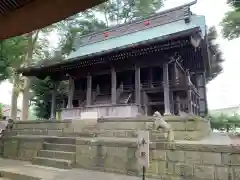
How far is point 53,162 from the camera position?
23.3 ft

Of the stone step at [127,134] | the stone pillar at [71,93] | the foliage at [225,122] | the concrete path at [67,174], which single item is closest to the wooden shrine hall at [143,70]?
the stone pillar at [71,93]

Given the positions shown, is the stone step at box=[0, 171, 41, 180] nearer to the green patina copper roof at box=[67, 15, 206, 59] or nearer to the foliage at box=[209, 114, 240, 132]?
the green patina copper roof at box=[67, 15, 206, 59]

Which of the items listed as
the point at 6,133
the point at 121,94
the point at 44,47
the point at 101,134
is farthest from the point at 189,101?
the point at 44,47

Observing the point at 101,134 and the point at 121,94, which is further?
the point at 121,94

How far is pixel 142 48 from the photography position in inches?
392

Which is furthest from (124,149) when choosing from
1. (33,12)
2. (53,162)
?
(33,12)

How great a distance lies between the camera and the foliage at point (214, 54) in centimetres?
1806

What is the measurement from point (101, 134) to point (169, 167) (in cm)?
323

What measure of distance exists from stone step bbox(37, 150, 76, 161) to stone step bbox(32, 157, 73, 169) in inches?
8.2

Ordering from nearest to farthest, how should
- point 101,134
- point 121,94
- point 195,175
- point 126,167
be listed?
1. point 195,175
2. point 126,167
3. point 101,134
4. point 121,94

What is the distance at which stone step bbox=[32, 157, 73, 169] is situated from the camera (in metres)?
6.85

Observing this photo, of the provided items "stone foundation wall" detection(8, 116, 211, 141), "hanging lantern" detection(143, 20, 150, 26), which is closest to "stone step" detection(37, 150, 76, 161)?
"stone foundation wall" detection(8, 116, 211, 141)

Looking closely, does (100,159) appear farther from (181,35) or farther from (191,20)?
(191,20)

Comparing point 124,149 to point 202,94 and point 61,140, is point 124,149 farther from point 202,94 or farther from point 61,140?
point 202,94
